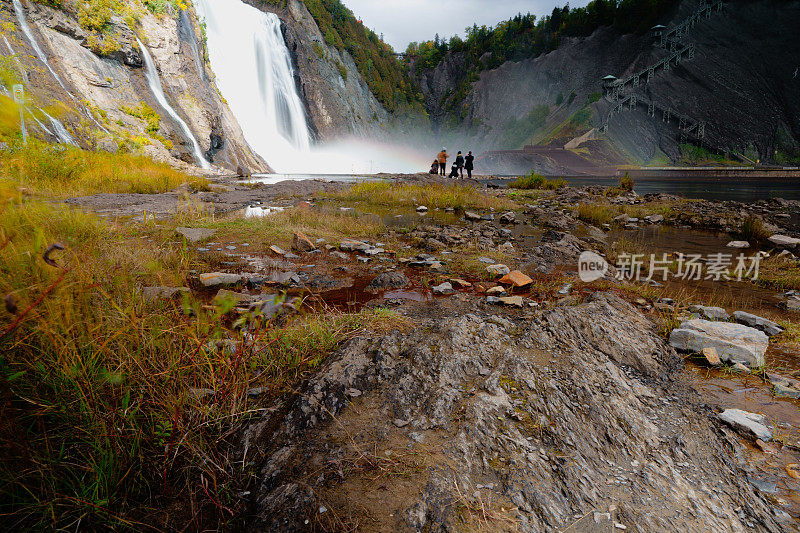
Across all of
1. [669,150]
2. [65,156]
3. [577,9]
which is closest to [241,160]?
[65,156]

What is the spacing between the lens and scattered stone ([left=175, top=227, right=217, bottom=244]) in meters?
5.87

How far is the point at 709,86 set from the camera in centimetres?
5300

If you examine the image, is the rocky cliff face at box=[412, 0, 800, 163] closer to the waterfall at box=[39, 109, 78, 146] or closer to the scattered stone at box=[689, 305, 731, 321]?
the waterfall at box=[39, 109, 78, 146]

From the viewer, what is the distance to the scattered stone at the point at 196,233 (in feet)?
19.2

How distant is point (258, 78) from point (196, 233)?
125 feet

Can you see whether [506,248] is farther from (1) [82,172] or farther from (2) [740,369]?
(1) [82,172]

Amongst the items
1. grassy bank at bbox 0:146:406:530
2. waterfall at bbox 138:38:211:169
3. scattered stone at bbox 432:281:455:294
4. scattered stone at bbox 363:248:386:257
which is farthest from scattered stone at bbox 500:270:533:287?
waterfall at bbox 138:38:211:169

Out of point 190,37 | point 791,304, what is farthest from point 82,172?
point 190,37

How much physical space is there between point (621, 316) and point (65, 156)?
48.1 ft

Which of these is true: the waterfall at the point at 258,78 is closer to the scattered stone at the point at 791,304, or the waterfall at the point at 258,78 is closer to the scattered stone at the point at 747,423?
the scattered stone at the point at 791,304

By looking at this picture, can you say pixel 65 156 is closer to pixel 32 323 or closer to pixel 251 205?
pixel 251 205

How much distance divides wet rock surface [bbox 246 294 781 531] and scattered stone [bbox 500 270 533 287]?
80.0 inches

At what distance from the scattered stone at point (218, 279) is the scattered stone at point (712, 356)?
4.71 metres

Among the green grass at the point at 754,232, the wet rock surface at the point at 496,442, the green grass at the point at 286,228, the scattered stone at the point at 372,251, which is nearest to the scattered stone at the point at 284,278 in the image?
the green grass at the point at 286,228
